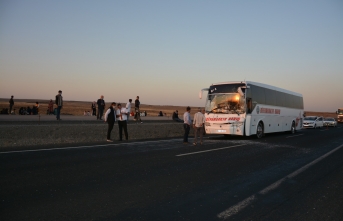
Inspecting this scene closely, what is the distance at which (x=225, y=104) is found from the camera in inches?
788

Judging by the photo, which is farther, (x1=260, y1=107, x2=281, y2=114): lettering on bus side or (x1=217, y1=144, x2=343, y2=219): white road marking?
(x1=260, y1=107, x2=281, y2=114): lettering on bus side

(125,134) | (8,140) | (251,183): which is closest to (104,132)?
(125,134)

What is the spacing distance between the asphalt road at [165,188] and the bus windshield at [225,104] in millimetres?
8524

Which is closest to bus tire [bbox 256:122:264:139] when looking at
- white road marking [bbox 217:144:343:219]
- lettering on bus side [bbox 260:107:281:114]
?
lettering on bus side [bbox 260:107:281:114]

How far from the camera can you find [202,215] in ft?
17.2

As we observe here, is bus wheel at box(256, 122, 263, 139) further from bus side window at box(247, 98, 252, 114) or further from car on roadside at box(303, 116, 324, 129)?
car on roadside at box(303, 116, 324, 129)

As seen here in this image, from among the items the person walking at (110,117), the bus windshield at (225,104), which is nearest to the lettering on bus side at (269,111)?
the bus windshield at (225,104)

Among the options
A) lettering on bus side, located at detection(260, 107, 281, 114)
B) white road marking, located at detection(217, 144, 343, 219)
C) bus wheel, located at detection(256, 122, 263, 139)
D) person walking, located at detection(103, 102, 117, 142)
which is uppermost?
lettering on bus side, located at detection(260, 107, 281, 114)

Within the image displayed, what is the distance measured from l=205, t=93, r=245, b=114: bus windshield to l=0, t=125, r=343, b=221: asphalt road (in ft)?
28.0

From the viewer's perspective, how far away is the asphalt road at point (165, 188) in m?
5.32

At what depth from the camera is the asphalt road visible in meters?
5.32

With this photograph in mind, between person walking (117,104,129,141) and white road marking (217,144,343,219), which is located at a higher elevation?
person walking (117,104,129,141)

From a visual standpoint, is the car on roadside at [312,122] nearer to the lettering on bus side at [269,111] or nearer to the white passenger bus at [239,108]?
the lettering on bus side at [269,111]

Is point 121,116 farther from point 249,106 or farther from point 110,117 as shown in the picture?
point 249,106
